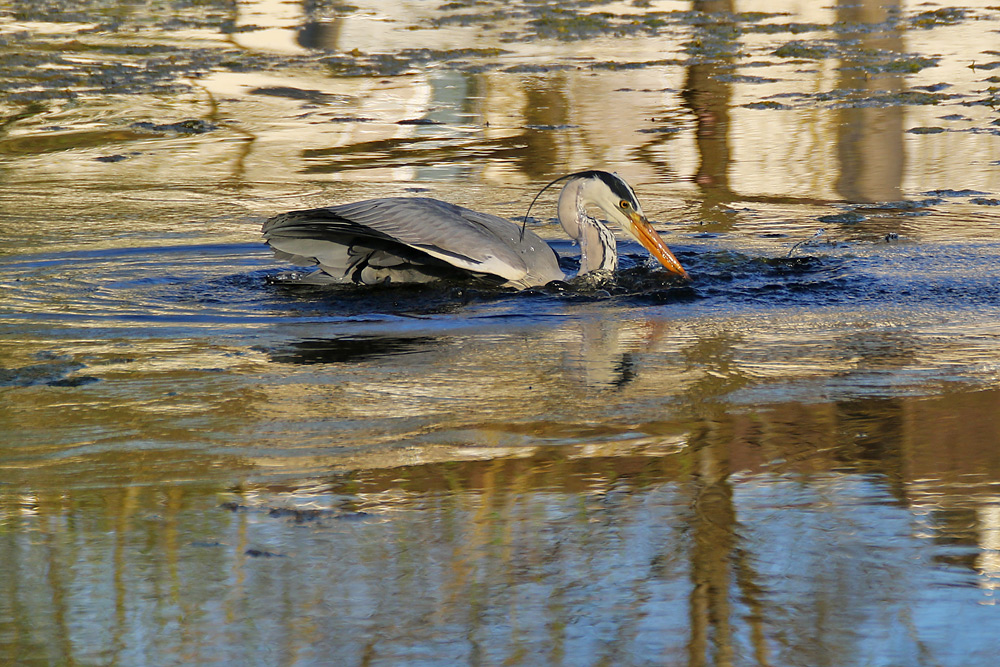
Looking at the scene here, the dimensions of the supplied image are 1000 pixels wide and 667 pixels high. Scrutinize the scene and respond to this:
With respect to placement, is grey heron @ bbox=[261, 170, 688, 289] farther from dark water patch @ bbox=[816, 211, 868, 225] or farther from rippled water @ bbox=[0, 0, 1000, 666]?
dark water patch @ bbox=[816, 211, 868, 225]

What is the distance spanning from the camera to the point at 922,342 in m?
5.15

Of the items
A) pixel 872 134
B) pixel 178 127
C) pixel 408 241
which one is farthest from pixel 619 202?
pixel 178 127

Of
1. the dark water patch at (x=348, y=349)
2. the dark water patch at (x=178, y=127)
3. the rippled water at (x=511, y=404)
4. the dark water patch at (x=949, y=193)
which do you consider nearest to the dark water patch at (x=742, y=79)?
the rippled water at (x=511, y=404)

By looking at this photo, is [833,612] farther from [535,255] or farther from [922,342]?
[535,255]

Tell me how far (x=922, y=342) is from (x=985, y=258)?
150cm

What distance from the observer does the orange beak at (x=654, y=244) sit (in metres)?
6.50

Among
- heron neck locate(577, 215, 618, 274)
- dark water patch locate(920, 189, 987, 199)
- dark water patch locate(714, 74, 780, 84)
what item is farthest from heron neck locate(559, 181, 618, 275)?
dark water patch locate(714, 74, 780, 84)

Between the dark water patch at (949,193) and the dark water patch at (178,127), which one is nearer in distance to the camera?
the dark water patch at (949,193)

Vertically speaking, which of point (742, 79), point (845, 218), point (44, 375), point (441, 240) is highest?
point (742, 79)

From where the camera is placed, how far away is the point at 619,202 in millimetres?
6848

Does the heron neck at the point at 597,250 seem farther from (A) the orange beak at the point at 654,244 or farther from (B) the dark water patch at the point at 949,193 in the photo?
(B) the dark water patch at the point at 949,193

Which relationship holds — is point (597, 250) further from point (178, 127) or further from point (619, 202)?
point (178, 127)

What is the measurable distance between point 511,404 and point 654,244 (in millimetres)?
2467

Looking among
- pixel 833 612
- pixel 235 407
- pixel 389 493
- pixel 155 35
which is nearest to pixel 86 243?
pixel 235 407
